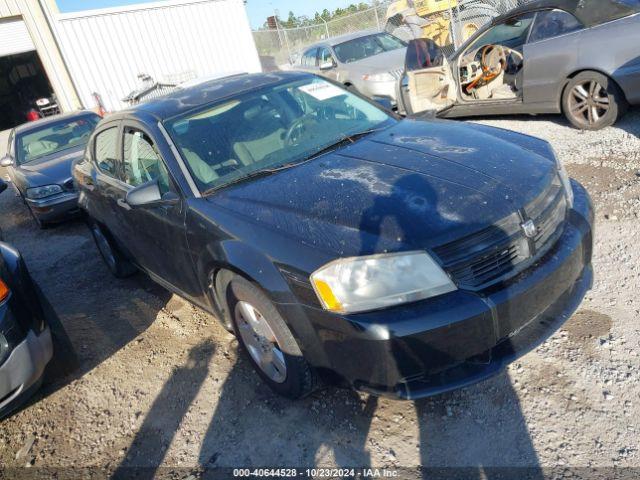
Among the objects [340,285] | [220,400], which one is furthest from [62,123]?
[340,285]

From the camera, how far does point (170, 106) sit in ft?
10.6

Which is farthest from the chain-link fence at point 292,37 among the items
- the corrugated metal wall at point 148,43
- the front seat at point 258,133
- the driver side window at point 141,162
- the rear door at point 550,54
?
the front seat at point 258,133

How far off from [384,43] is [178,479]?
9394 mm

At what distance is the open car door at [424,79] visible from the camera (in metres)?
5.88

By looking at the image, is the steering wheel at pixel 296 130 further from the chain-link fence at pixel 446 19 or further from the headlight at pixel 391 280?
the chain-link fence at pixel 446 19

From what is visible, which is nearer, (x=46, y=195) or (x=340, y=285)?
(x=340, y=285)

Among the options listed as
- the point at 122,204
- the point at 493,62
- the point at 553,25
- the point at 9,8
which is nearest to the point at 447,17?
the point at 493,62

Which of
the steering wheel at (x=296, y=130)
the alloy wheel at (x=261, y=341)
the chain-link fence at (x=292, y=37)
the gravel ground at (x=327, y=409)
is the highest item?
the chain-link fence at (x=292, y=37)

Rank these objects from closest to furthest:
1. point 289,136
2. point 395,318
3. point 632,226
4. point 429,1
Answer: point 395,318, point 289,136, point 632,226, point 429,1

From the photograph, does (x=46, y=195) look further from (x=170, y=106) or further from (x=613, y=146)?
(x=613, y=146)

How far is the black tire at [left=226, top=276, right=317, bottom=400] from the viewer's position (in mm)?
2348

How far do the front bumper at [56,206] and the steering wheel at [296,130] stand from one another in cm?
460

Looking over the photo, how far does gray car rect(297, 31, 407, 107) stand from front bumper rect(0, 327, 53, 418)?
655 centimetres

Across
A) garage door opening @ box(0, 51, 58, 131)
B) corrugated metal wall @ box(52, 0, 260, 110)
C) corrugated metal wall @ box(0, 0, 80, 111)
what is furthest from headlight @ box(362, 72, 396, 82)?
garage door opening @ box(0, 51, 58, 131)
